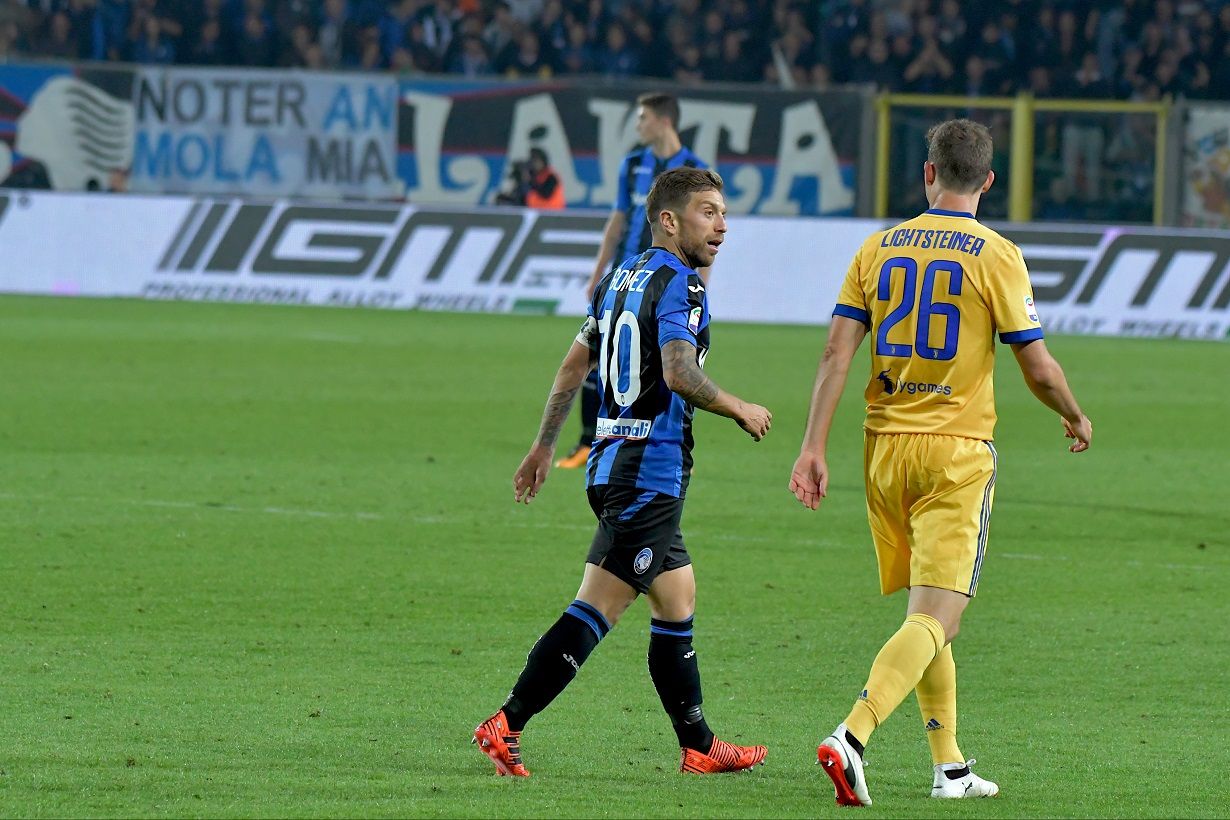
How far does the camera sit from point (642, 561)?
5.36m

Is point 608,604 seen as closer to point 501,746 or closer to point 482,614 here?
point 501,746

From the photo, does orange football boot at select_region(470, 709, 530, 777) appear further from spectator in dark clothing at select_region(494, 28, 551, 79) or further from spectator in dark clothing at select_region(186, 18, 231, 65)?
spectator in dark clothing at select_region(186, 18, 231, 65)

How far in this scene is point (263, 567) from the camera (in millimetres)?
8711

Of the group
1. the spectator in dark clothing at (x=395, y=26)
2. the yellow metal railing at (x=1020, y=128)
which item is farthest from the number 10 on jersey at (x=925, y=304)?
the spectator in dark clothing at (x=395, y=26)

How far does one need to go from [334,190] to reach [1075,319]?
980 cm

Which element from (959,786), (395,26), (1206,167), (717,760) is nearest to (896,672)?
(959,786)

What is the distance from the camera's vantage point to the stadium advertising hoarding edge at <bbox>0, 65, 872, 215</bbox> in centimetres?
2517

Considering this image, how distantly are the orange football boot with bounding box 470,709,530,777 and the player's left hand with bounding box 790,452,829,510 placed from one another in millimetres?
984

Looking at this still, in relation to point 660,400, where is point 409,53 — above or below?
below

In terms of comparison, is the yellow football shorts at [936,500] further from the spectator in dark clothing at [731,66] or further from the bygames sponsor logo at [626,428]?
the spectator in dark clothing at [731,66]

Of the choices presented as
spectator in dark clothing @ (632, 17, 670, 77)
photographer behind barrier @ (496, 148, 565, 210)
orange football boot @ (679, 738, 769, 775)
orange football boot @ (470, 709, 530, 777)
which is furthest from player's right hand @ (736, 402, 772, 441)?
spectator in dark clothing @ (632, 17, 670, 77)

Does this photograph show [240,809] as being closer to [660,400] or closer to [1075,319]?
[660,400]

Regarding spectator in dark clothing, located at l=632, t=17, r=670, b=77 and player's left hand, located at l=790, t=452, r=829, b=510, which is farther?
spectator in dark clothing, located at l=632, t=17, r=670, b=77

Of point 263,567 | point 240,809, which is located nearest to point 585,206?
point 263,567
